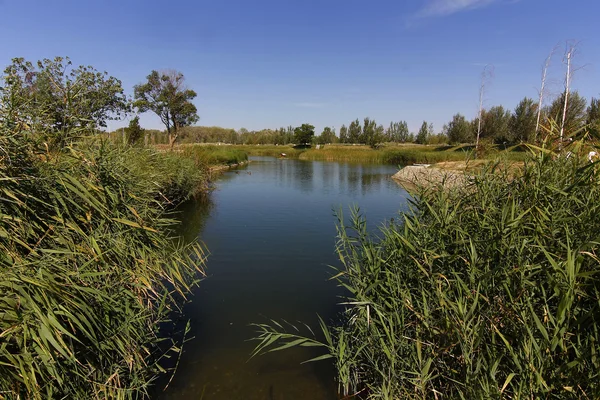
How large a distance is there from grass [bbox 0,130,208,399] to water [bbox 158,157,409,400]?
105cm

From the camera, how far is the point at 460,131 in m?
55.1

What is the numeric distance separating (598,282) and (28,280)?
4.43 meters

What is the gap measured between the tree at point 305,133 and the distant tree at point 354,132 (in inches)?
385

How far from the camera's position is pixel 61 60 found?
28.3 m

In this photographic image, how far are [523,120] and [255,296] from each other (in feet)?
165

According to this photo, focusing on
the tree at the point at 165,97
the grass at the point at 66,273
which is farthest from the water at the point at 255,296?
the tree at the point at 165,97

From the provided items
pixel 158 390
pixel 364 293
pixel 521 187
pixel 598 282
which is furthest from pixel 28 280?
pixel 521 187

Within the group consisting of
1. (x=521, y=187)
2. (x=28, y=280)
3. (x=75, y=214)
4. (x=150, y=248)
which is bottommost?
(x=150, y=248)

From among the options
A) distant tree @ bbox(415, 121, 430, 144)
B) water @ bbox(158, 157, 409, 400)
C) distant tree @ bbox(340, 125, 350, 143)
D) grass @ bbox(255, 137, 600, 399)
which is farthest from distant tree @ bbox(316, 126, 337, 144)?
grass @ bbox(255, 137, 600, 399)

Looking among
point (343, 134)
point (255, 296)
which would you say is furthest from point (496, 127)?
point (255, 296)

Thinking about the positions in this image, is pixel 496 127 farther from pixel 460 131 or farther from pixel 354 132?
pixel 354 132

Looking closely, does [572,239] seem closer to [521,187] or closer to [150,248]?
[521,187]

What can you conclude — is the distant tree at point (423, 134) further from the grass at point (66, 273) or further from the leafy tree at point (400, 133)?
the grass at point (66, 273)

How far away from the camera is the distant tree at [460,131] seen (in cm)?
5351
